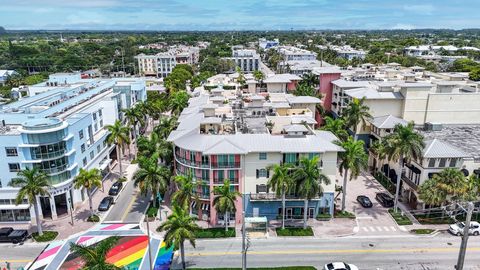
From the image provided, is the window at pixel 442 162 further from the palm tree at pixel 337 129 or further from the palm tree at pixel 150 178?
the palm tree at pixel 150 178

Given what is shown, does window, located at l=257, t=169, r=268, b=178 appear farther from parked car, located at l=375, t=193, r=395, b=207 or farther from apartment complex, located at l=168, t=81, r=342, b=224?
parked car, located at l=375, t=193, r=395, b=207

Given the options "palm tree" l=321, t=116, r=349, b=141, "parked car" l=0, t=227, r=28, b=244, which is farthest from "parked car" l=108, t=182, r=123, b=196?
"palm tree" l=321, t=116, r=349, b=141

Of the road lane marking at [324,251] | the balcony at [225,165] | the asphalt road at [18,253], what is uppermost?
the balcony at [225,165]

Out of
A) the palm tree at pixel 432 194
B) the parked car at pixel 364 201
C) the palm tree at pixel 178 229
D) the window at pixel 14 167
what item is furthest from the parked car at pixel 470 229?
the window at pixel 14 167

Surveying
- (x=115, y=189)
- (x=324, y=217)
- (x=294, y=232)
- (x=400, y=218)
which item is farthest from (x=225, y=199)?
(x=400, y=218)

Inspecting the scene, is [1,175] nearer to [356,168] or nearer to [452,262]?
[356,168]

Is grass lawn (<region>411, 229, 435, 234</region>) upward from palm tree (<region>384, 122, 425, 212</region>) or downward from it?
downward

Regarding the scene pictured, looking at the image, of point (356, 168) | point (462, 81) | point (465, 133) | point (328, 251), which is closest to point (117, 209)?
point (328, 251)

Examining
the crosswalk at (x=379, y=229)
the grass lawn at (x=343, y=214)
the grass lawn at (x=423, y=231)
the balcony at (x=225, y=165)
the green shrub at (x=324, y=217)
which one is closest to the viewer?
the grass lawn at (x=423, y=231)
